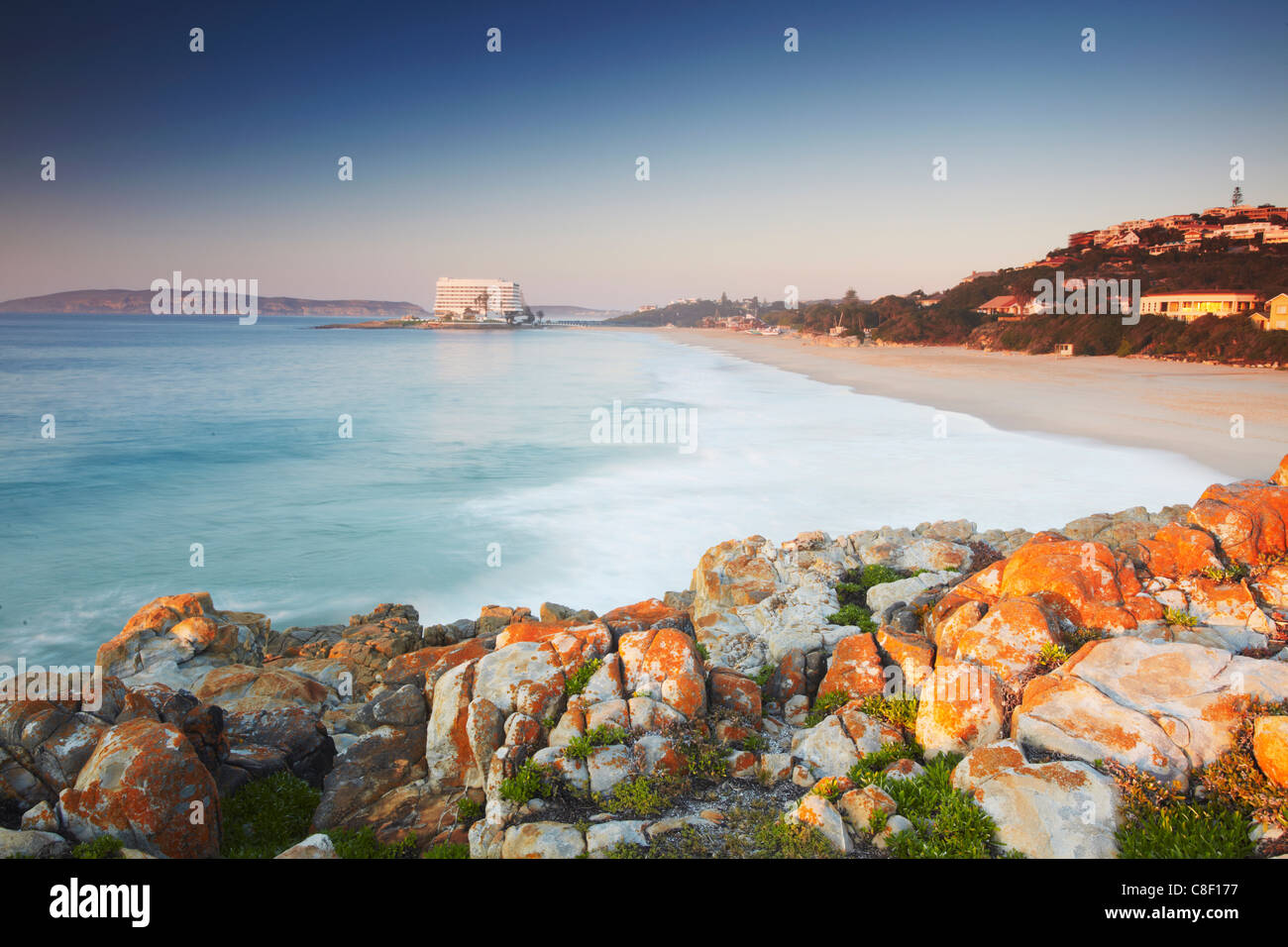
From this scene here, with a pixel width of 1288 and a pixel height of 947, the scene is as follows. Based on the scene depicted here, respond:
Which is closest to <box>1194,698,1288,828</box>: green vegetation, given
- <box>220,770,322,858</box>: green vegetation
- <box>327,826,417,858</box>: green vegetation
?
<box>327,826,417,858</box>: green vegetation

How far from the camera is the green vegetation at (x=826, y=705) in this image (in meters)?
9.34

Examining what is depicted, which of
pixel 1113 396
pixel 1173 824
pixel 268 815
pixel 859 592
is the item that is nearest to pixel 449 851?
pixel 268 815

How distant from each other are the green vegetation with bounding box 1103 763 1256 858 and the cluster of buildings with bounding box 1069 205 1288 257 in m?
131

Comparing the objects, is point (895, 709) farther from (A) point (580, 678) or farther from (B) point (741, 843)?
(A) point (580, 678)

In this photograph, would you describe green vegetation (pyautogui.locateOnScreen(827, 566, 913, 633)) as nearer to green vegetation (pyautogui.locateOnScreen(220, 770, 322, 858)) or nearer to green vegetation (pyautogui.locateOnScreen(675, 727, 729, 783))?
green vegetation (pyautogui.locateOnScreen(675, 727, 729, 783))

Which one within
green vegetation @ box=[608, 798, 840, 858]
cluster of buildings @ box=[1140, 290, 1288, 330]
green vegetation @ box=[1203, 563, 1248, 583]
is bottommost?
green vegetation @ box=[608, 798, 840, 858]

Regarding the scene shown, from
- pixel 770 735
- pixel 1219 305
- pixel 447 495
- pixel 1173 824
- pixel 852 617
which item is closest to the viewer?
pixel 1173 824

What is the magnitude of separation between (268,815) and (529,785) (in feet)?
11.5

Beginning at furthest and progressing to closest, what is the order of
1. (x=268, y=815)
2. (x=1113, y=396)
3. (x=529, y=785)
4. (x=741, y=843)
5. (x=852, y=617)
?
(x=1113, y=396) → (x=852, y=617) → (x=268, y=815) → (x=529, y=785) → (x=741, y=843)

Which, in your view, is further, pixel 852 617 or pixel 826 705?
pixel 852 617

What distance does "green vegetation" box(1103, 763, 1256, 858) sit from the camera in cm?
618

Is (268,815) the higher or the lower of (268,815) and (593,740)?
the lower

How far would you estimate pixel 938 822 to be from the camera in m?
6.71
